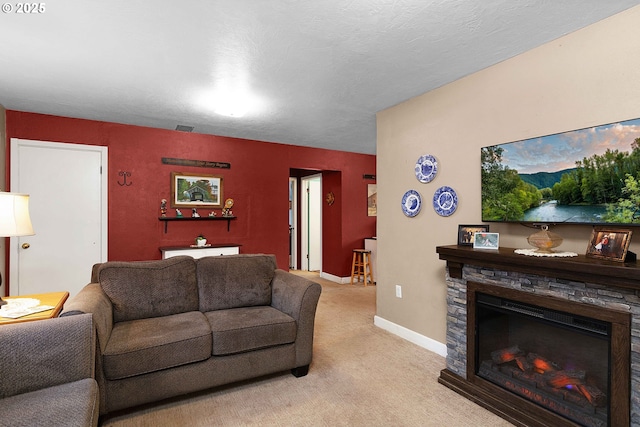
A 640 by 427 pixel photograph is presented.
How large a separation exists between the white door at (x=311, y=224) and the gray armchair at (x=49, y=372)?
534 cm

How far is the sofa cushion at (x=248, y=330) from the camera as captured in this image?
2.29 meters

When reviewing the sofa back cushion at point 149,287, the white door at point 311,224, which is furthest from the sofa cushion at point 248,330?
the white door at point 311,224

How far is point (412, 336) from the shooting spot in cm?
327

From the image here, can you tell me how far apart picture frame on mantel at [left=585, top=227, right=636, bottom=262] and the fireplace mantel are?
0.06 metres

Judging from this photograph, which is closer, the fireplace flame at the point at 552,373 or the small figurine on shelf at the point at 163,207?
the fireplace flame at the point at 552,373

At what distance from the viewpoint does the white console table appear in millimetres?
4252

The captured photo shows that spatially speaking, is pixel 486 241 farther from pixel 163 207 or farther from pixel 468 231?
pixel 163 207

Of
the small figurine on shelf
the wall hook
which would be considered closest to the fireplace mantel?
the small figurine on shelf

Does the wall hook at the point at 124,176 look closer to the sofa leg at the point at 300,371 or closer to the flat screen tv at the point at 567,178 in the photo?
the sofa leg at the point at 300,371

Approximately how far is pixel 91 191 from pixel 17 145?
847 mm

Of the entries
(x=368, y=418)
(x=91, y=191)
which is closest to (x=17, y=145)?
(x=91, y=191)

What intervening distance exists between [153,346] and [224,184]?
124 inches

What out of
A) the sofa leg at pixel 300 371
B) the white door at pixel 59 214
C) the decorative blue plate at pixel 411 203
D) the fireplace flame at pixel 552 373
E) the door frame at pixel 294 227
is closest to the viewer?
the fireplace flame at pixel 552 373

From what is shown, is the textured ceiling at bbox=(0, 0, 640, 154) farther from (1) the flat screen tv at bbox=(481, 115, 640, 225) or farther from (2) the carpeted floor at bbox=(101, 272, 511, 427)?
(2) the carpeted floor at bbox=(101, 272, 511, 427)
